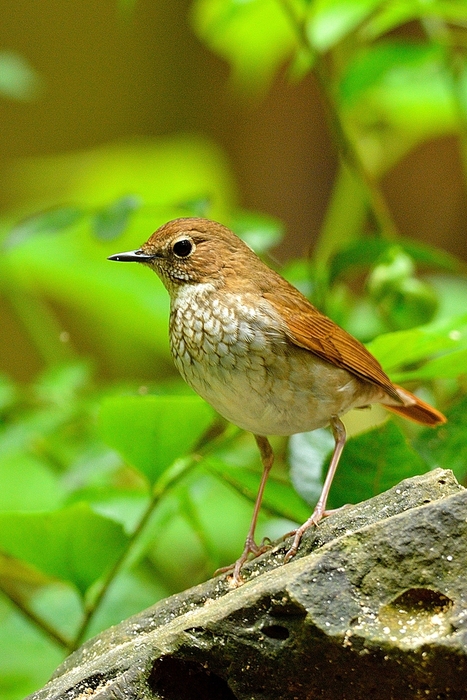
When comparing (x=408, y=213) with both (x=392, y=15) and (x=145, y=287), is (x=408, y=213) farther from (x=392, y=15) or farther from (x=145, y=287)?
(x=392, y=15)

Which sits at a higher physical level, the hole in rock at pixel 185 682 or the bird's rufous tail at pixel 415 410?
the bird's rufous tail at pixel 415 410

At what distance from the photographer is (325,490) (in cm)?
200

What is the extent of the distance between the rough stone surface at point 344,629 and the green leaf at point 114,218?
42.8 inches

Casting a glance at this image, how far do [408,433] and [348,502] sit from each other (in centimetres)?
91

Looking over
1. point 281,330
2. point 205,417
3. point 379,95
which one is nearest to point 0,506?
point 205,417

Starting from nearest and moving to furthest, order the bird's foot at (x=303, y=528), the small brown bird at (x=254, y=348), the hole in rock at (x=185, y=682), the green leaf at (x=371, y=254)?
the hole in rock at (x=185, y=682) < the bird's foot at (x=303, y=528) < the small brown bird at (x=254, y=348) < the green leaf at (x=371, y=254)

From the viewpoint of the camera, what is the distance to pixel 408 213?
784cm

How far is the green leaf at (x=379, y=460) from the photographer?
195cm

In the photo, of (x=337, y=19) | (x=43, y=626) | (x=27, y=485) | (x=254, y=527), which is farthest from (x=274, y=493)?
(x=337, y=19)

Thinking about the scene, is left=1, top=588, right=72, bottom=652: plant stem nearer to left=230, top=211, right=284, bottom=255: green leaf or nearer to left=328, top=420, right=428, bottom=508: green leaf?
left=328, top=420, right=428, bottom=508: green leaf

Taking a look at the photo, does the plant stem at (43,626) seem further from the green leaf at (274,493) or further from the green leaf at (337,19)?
the green leaf at (337,19)

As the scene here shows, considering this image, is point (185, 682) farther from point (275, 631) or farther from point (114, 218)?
point (114, 218)

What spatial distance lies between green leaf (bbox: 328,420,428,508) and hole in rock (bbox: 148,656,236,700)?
569mm

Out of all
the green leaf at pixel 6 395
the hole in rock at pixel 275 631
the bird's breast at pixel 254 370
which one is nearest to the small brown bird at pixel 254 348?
the bird's breast at pixel 254 370
